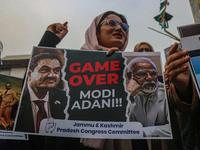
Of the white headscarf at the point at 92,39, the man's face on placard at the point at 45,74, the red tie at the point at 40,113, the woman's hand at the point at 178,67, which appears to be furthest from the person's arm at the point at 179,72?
the red tie at the point at 40,113

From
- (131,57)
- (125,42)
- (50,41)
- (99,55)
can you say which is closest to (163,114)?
(131,57)

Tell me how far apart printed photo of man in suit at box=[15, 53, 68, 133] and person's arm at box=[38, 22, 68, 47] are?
0.54 m

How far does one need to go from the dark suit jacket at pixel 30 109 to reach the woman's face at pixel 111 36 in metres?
1.09

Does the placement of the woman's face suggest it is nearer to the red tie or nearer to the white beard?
the white beard

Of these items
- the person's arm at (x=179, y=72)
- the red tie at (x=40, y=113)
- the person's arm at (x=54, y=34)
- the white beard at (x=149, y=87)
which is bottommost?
the red tie at (x=40, y=113)

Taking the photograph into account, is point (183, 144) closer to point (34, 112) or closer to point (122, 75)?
point (122, 75)

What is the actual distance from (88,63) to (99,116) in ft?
1.83

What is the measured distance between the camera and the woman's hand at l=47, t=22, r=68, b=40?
2457 millimetres

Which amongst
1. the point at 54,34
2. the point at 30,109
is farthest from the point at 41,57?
the point at 54,34

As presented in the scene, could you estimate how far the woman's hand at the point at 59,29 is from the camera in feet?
8.06

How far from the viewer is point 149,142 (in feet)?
6.45

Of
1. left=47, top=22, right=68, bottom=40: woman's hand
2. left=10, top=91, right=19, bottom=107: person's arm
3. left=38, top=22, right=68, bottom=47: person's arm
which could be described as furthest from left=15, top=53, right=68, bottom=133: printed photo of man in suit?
left=10, top=91, right=19, bottom=107: person's arm

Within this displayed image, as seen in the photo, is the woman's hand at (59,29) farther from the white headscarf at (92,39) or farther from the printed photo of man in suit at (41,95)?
the printed photo of man in suit at (41,95)

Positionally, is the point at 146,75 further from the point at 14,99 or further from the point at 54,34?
the point at 14,99
